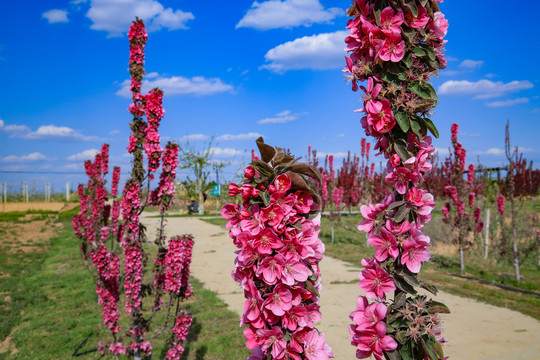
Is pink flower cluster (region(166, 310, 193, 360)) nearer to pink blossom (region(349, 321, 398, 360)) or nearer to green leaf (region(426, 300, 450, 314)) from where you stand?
pink blossom (region(349, 321, 398, 360))

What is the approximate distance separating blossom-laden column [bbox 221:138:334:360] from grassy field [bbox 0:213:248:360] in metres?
3.53

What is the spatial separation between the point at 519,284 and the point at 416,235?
8.27m

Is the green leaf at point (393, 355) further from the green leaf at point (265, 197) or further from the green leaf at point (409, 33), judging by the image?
the green leaf at point (409, 33)

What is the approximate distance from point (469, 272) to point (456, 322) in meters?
4.19

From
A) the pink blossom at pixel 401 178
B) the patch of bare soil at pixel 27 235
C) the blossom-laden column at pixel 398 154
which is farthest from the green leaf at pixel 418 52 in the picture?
the patch of bare soil at pixel 27 235

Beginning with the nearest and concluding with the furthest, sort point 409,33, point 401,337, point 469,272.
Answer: point 401,337, point 409,33, point 469,272

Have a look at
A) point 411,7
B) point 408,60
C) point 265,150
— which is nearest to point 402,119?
point 408,60

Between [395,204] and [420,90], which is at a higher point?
[420,90]

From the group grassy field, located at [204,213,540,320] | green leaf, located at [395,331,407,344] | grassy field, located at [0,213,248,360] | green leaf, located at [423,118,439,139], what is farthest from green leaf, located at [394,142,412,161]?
grassy field, located at [0,213,248,360]

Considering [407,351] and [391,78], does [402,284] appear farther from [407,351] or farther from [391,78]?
[391,78]

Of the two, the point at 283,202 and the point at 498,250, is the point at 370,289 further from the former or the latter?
the point at 498,250

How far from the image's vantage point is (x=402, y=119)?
1606 mm

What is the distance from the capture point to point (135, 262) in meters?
3.88

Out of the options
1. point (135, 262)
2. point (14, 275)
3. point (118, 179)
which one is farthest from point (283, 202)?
point (14, 275)
